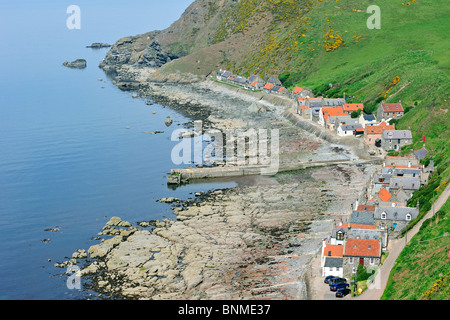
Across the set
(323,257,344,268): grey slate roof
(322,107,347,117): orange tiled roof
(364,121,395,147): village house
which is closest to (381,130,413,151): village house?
(364,121,395,147): village house

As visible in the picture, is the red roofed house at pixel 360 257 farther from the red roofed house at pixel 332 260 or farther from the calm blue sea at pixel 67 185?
the calm blue sea at pixel 67 185

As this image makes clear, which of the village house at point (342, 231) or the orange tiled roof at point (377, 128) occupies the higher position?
the orange tiled roof at point (377, 128)

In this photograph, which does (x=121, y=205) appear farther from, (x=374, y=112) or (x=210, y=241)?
(x=374, y=112)

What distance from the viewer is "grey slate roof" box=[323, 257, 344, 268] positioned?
6994 cm

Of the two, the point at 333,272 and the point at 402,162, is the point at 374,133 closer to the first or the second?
the point at 402,162

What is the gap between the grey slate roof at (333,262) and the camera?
2753 inches

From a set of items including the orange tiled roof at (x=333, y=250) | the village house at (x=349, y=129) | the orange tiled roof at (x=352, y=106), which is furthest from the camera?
the orange tiled roof at (x=352, y=106)

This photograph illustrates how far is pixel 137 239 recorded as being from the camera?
287 feet

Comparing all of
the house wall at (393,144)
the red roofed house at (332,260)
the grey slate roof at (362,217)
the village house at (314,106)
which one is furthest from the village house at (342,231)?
the village house at (314,106)

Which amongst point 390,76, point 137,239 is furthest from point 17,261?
point 390,76

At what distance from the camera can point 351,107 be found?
145 metres

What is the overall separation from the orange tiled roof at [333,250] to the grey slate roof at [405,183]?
74.8ft

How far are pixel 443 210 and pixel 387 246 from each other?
8.46 m

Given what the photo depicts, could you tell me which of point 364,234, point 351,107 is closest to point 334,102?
point 351,107
